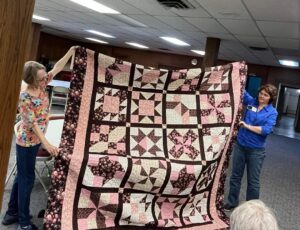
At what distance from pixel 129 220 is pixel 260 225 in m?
1.49

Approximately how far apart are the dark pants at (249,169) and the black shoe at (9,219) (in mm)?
2150

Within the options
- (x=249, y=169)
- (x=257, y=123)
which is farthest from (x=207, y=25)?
(x=249, y=169)

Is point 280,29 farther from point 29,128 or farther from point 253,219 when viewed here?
point 253,219

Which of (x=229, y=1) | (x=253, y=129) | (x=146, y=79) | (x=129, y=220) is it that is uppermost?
(x=229, y=1)

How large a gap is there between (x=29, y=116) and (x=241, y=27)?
395 cm

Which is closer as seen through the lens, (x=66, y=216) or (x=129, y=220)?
(x=66, y=216)

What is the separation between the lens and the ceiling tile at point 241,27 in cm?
490

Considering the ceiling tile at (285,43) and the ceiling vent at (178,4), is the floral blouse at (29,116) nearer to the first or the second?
the ceiling vent at (178,4)

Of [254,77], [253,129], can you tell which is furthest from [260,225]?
[254,77]

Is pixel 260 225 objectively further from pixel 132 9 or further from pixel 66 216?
pixel 132 9

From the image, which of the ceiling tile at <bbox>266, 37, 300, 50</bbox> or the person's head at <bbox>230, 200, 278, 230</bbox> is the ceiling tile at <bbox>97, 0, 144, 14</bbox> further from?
the person's head at <bbox>230, 200, 278, 230</bbox>

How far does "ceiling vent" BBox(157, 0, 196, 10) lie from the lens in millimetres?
4176

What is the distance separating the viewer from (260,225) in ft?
4.20

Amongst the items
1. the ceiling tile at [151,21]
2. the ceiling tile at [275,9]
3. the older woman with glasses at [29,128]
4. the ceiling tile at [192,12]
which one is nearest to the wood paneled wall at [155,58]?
the ceiling tile at [151,21]
